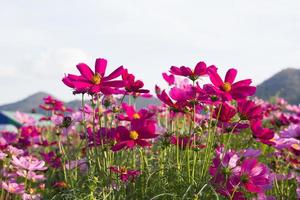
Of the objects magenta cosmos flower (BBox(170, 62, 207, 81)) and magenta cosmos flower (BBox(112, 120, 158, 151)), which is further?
magenta cosmos flower (BBox(170, 62, 207, 81))

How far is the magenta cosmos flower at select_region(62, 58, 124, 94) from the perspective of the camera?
1840mm

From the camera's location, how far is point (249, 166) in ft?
6.43

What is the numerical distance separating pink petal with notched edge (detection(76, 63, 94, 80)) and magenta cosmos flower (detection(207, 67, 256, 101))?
0.41 metres

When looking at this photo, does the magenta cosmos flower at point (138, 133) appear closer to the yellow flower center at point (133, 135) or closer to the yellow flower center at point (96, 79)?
the yellow flower center at point (133, 135)

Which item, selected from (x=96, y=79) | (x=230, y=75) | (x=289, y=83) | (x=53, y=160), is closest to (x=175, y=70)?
(x=230, y=75)

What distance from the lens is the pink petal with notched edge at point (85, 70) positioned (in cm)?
192

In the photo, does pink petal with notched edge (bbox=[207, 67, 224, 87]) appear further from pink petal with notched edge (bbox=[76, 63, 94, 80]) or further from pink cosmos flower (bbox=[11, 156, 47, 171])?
pink cosmos flower (bbox=[11, 156, 47, 171])

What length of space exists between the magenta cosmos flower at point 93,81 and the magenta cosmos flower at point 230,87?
318mm

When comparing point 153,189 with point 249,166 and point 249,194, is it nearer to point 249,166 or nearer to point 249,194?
point 249,166

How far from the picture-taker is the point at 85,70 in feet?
6.35

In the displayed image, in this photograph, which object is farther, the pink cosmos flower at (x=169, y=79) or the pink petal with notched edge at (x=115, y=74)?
the pink cosmos flower at (x=169, y=79)

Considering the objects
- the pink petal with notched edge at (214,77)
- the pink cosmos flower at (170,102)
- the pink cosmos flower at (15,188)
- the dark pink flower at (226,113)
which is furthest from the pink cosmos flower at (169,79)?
the pink cosmos flower at (15,188)

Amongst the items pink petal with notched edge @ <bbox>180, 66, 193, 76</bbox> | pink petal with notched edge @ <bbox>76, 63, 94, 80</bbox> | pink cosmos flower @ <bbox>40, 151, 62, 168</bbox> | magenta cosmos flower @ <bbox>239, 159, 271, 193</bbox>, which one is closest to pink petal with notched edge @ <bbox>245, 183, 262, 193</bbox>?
magenta cosmos flower @ <bbox>239, 159, 271, 193</bbox>

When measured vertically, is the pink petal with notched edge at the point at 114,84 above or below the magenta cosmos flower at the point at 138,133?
above
